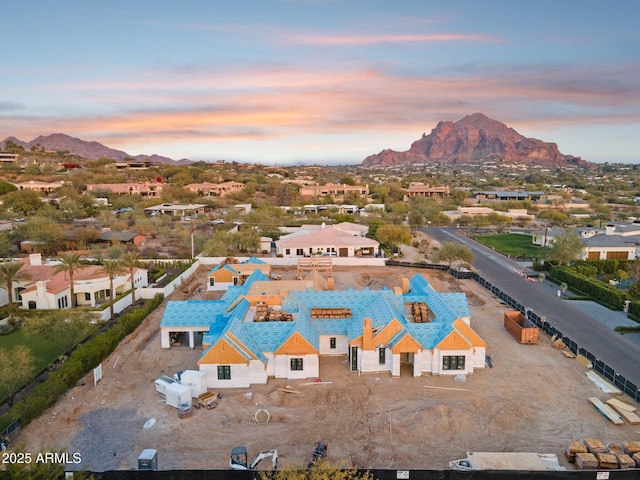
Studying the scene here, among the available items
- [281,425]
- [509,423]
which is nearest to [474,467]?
[509,423]

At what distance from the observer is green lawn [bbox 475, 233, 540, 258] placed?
57875 millimetres

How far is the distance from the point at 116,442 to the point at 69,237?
46.8 meters

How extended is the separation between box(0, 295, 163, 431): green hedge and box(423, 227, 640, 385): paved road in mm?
28681

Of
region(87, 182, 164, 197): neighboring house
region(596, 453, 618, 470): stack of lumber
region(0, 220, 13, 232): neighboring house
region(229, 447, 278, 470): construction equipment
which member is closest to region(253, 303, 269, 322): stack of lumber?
region(229, 447, 278, 470): construction equipment

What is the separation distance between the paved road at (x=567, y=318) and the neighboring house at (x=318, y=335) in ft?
25.4

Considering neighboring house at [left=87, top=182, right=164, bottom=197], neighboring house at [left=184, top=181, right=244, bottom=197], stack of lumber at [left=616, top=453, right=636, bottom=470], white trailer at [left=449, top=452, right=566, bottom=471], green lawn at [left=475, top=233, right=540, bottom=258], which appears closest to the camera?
white trailer at [left=449, top=452, right=566, bottom=471]

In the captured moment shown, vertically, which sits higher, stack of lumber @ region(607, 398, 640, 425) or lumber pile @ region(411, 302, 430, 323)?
lumber pile @ region(411, 302, 430, 323)

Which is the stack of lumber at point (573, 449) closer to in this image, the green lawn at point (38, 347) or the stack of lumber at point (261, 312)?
the stack of lumber at point (261, 312)

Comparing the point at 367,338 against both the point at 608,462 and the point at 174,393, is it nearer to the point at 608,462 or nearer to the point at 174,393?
the point at 174,393

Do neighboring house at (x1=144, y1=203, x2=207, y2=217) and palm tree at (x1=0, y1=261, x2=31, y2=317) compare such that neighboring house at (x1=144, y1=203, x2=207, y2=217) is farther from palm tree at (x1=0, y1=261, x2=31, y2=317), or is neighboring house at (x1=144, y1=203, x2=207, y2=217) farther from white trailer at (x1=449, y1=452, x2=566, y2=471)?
white trailer at (x1=449, y1=452, x2=566, y2=471)

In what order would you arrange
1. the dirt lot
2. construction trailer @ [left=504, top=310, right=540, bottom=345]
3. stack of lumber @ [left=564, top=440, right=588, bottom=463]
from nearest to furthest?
stack of lumber @ [left=564, top=440, right=588, bottom=463], the dirt lot, construction trailer @ [left=504, top=310, right=540, bottom=345]

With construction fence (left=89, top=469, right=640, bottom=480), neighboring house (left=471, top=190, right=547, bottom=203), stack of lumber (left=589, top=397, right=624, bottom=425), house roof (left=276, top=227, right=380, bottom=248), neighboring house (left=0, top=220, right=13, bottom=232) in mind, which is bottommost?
stack of lumber (left=589, top=397, right=624, bottom=425)

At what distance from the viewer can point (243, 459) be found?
17.5 m

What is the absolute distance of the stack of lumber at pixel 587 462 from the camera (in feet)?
55.7
